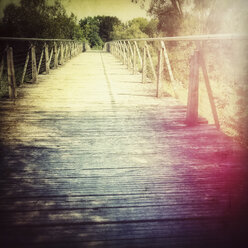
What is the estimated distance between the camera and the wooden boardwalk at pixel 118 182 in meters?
1.49

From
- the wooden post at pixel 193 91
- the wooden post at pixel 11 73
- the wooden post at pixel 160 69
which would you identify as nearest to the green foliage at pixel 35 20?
the wooden post at pixel 11 73

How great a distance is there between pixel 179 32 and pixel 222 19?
11.2 feet

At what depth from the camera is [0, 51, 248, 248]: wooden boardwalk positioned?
1.49 meters

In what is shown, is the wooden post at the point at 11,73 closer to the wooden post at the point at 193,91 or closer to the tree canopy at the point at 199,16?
the wooden post at the point at 193,91

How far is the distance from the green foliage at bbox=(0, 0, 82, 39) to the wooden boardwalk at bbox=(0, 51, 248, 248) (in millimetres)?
15234

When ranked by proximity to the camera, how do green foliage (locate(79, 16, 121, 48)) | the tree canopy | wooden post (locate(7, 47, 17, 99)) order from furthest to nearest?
green foliage (locate(79, 16, 121, 48)), the tree canopy, wooden post (locate(7, 47, 17, 99))

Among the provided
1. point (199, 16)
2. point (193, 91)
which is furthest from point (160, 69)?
point (199, 16)

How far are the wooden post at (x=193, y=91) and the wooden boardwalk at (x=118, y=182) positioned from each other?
0.15m

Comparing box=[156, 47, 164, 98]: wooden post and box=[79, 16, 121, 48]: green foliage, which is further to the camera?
box=[79, 16, 121, 48]: green foliage

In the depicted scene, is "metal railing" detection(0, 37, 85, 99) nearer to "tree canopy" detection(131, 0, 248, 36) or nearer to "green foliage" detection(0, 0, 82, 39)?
"green foliage" detection(0, 0, 82, 39)

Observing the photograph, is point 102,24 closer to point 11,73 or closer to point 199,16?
point 199,16

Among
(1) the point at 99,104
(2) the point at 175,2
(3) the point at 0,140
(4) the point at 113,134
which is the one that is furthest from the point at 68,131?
(2) the point at 175,2

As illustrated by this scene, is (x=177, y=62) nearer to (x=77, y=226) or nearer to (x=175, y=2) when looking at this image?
(x=175, y=2)

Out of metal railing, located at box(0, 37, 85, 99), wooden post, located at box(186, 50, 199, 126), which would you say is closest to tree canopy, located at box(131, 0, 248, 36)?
metal railing, located at box(0, 37, 85, 99)
